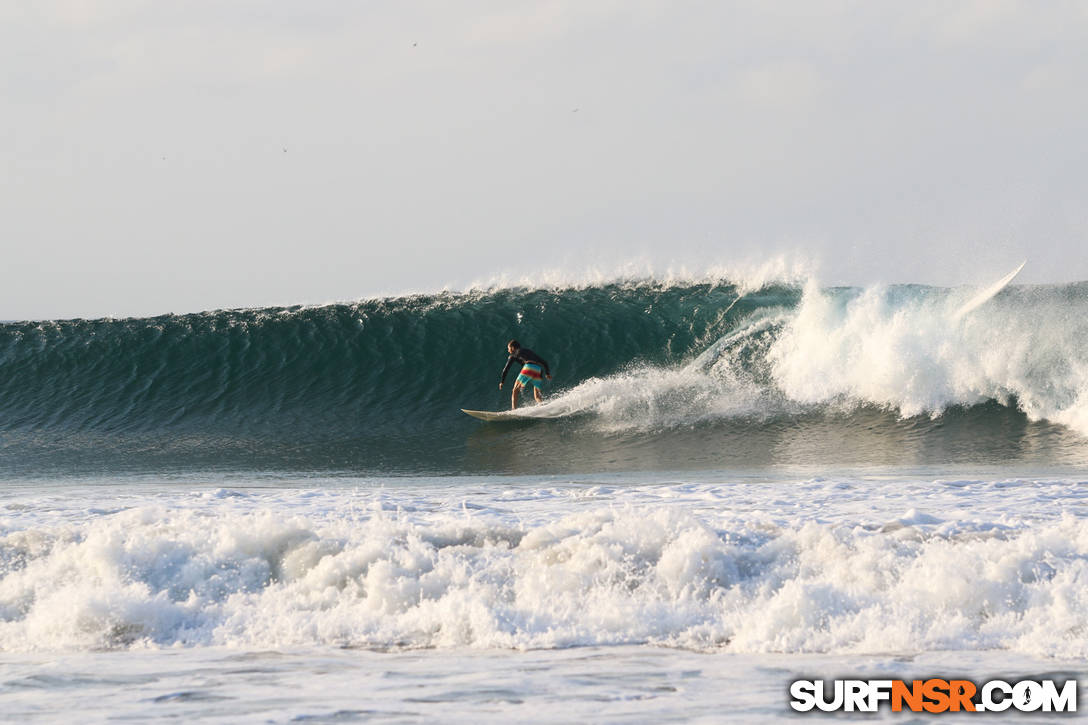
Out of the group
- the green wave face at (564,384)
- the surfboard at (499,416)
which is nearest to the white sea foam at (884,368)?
the green wave face at (564,384)

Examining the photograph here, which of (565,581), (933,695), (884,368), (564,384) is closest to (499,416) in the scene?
(564,384)

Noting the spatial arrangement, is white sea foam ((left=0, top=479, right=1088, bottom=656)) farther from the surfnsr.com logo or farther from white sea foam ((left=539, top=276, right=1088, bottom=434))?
white sea foam ((left=539, top=276, right=1088, bottom=434))

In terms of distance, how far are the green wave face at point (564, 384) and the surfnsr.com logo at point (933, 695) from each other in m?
6.26

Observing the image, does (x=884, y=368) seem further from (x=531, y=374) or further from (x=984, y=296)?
(x=531, y=374)

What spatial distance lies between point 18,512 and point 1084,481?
8.44 metres

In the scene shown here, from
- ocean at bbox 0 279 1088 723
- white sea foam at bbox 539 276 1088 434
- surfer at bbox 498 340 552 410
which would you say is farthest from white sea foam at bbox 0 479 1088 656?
surfer at bbox 498 340 552 410

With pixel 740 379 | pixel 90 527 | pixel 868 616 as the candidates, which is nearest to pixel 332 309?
pixel 740 379

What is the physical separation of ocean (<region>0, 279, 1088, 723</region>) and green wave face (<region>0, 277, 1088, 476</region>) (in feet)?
0.21

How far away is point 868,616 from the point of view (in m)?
4.44

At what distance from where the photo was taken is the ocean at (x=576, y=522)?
3967mm

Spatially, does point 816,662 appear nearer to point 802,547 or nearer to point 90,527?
point 802,547

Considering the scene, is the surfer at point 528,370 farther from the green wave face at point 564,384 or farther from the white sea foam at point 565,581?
the white sea foam at point 565,581

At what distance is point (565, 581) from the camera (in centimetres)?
500

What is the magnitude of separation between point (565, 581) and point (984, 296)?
→ 10.7m
